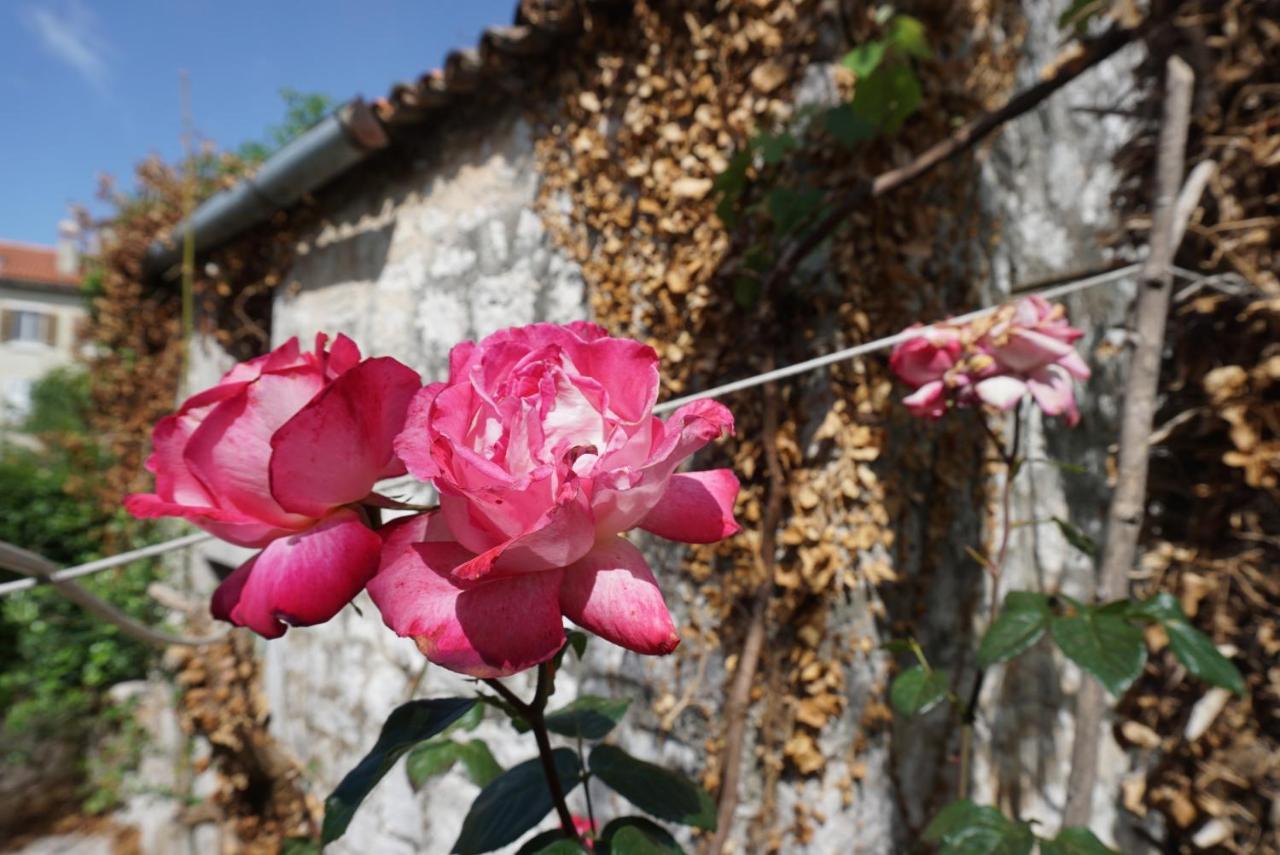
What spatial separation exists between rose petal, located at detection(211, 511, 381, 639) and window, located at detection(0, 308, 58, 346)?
25.1 metres

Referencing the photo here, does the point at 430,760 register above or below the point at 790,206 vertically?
below

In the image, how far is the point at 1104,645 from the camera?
3.35 ft

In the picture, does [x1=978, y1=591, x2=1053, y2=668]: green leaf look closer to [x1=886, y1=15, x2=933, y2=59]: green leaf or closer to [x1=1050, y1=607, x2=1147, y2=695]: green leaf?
[x1=1050, y1=607, x2=1147, y2=695]: green leaf

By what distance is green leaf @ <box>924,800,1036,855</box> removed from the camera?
1.02 m

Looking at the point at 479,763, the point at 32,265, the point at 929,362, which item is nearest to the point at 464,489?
the point at 479,763

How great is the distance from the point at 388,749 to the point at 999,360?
107cm

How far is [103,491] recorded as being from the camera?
5363 mm

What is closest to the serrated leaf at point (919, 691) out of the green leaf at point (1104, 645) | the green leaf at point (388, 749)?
the green leaf at point (1104, 645)

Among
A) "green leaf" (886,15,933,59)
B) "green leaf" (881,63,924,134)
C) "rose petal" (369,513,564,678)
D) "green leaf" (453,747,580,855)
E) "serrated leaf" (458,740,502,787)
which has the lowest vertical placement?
"serrated leaf" (458,740,502,787)

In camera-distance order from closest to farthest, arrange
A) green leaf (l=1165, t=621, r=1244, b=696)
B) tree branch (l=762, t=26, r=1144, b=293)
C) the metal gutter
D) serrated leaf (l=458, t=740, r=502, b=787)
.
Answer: serrated leaf (l=458, t=740, r=502, b=787)
green leaf (l=1165, t=621, r=1244, b=696)
tree branch (l=762, t=26, r=1144, b=293)
the metal gutter

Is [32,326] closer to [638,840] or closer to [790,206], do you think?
[790,206]

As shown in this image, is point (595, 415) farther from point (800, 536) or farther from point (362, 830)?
point (362, 830)

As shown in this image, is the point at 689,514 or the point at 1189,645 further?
the point at 1189,645

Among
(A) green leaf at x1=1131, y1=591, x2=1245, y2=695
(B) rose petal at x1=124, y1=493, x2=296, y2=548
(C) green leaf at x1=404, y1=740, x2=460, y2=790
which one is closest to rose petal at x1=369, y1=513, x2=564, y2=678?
(B) rose petal at x1=124, y1=493, x2=296, y2=548
